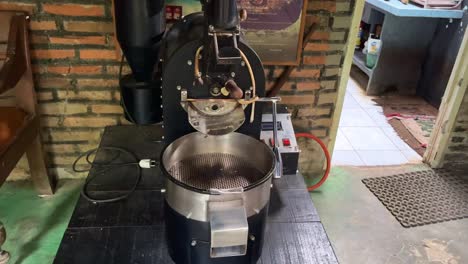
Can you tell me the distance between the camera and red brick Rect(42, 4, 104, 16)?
5.90 ft

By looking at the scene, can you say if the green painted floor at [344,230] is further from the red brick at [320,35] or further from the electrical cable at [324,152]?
the red brick at [320,35]

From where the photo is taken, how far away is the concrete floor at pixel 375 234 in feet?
6.26

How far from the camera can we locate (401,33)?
344cm

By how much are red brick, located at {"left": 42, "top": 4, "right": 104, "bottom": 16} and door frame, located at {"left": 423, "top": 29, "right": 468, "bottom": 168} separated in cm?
198

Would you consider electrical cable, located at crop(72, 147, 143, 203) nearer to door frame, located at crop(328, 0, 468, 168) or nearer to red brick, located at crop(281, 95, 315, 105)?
red brick, located at crop(281, 95, 315, 105)

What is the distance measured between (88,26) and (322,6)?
1110 millimetres

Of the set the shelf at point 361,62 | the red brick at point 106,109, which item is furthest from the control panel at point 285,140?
the shelf at point 361,62

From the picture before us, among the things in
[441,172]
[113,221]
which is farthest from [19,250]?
[441,172]

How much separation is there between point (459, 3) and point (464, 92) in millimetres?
1150

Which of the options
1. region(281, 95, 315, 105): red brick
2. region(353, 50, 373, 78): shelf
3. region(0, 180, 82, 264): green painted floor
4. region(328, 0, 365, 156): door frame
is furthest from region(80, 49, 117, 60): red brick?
region(353, 50, 373, 78): shelf

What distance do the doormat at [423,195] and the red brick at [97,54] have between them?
5.27ft

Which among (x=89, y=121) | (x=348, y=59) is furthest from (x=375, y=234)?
(x=89, y=121)

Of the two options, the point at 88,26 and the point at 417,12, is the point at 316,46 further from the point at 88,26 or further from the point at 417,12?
the point at 417,12

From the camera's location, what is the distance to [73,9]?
1.81 meters
